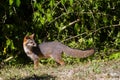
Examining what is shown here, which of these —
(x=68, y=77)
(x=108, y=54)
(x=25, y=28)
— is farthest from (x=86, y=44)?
(x=68, y=77)

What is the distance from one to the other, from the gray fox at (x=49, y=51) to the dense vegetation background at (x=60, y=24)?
3.53 feet

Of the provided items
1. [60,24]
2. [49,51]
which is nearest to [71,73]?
[49,51]

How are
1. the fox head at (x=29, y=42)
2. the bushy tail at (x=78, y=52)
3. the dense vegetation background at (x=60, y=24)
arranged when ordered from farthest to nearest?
the dense vegetation background at (x=60, y=24), the bushy tail at (x=78, y=52), the fox head at (x=29, y=42)

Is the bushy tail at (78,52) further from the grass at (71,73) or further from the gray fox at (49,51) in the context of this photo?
the grass at (71,73)

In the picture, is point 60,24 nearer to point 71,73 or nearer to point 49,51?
point 49,51

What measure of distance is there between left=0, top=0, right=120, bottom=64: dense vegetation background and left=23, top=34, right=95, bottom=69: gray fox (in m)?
1.08

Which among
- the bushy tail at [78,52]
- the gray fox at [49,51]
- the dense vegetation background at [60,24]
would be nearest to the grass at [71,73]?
the gray fox at [49,51]

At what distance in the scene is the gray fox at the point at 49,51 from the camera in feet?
35.6

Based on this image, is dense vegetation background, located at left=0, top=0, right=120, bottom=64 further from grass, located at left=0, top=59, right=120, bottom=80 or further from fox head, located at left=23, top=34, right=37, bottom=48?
grass, located at left=0, top=59, right=120, bottom=80

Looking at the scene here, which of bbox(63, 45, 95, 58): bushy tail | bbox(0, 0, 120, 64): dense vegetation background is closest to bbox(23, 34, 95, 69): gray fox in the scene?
bbox(63, 45, 95, 58): bushy tail

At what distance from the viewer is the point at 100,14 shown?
12.7 m

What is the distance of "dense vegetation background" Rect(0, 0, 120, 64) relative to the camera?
12.2 metres

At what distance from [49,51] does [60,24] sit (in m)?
2.04

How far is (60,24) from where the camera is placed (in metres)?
12.9
